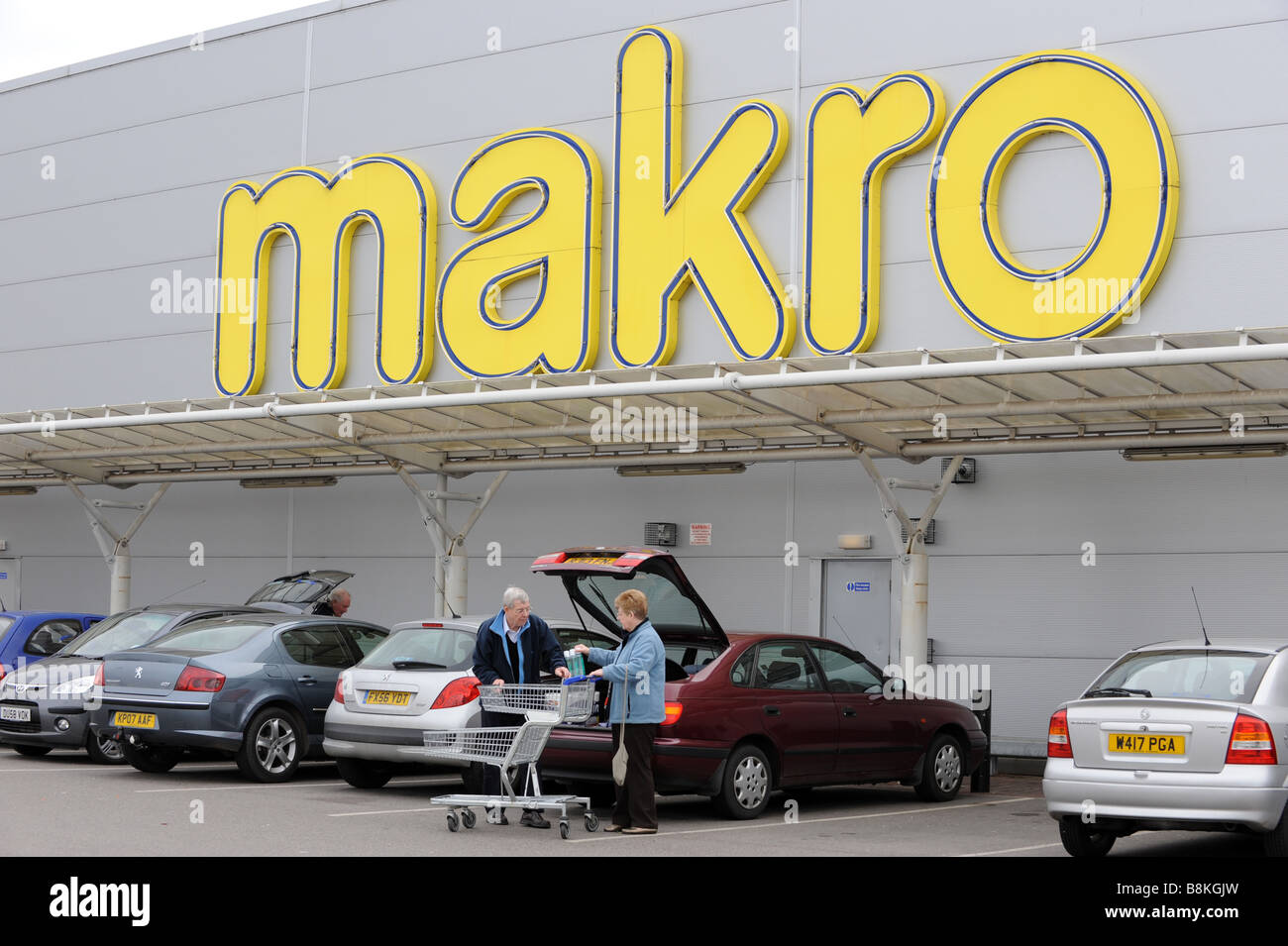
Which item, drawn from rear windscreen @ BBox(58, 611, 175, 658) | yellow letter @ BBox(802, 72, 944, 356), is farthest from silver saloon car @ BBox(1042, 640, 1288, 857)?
rear windscreen @ BBox(58, 611, 175, 658)

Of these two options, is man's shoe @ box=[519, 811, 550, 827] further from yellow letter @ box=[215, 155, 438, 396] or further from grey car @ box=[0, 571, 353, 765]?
yellow letter @ box=[215, 155, 438, 396]

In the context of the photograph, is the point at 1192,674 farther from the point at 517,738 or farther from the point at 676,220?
the point at 676,220

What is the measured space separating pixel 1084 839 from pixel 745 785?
274 centimetres

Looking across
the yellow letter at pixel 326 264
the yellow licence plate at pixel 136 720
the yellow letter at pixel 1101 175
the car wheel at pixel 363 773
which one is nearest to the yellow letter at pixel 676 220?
the yellow letter at pixel 1101 175

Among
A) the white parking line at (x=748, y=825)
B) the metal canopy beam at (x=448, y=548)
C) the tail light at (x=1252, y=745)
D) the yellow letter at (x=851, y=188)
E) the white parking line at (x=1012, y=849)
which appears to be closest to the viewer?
the tail light at (x=1252, y=745)

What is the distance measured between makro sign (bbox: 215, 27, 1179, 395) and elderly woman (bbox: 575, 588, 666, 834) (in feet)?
23.0

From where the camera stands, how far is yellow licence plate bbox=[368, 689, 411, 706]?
39.6 ft

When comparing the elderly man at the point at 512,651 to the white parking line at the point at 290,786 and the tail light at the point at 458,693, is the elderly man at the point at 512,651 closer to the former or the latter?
the tail light at the point at 458,693

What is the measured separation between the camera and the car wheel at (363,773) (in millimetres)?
12875

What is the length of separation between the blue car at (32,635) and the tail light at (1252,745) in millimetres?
11613

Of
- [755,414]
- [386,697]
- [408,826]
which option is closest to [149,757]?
[386,697]

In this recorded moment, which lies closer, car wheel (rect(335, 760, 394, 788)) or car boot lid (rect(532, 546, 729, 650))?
car boot lid (rect(532, 546, 729, 650))

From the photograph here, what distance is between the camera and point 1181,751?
895 cm

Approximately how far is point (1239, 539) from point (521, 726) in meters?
8.14
